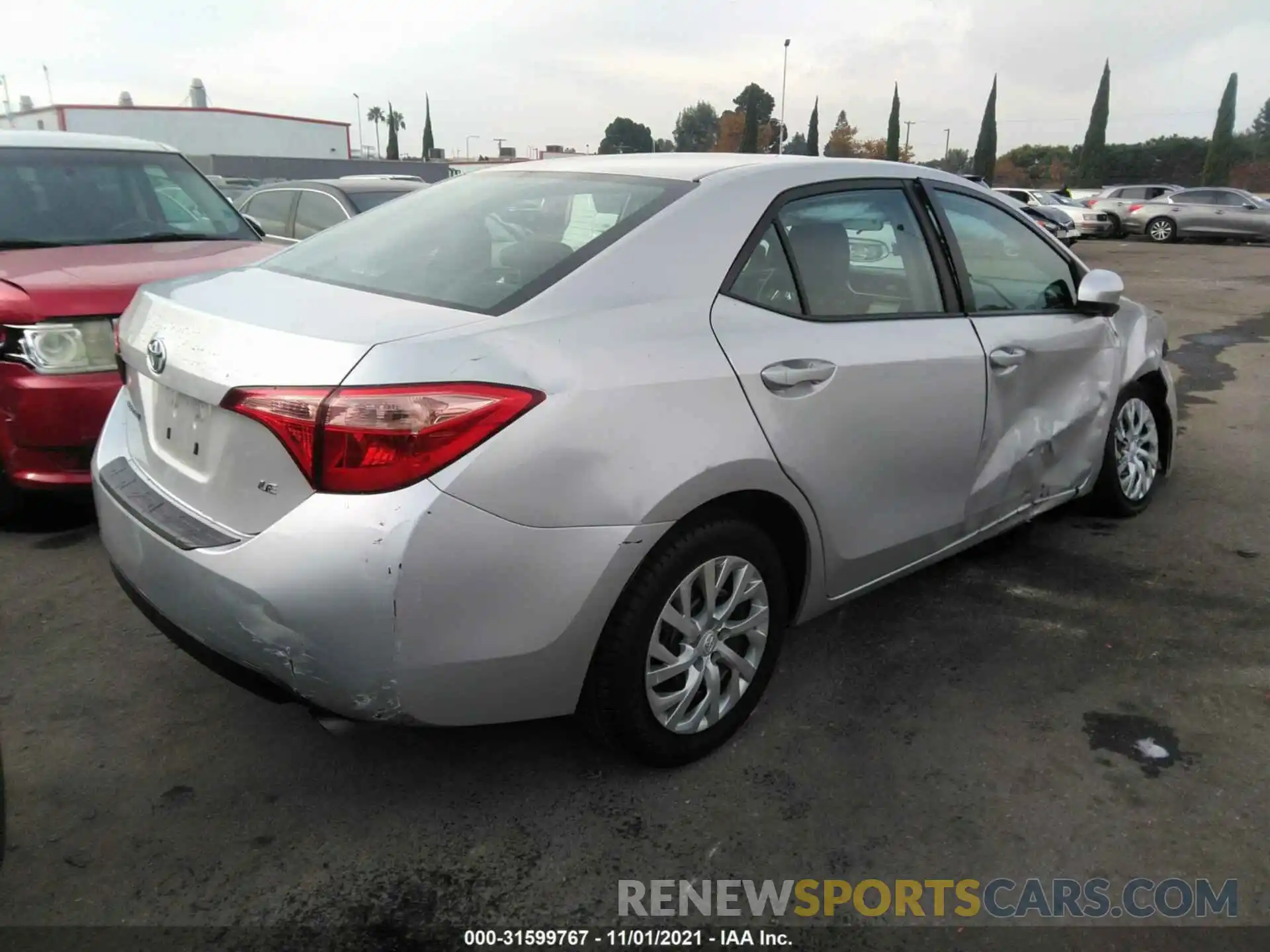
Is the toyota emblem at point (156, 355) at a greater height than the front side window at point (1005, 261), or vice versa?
the front side window at point (1005, 261)

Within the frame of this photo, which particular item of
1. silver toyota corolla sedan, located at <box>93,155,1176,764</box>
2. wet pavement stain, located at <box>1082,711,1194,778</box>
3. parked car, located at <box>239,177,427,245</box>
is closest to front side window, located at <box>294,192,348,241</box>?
parked car, located at <box>239,177,427,245</box>

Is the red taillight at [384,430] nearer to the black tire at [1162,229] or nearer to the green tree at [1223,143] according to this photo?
the black tire at [1162,229]

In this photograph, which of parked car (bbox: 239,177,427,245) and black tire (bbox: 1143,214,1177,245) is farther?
black tire (bbox: 1143,214,1177,245)

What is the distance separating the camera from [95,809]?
2469 millimetres

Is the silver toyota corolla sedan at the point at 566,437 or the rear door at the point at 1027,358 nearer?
the silver toyota corolla sedan at the point at 566,437

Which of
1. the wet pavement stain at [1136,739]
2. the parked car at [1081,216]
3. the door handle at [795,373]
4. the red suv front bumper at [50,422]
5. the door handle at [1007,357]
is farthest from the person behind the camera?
the parked car at [1081,216]

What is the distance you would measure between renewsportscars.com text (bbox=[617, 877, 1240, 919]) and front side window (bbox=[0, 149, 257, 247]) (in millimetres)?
4098

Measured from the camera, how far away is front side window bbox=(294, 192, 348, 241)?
7453 mm

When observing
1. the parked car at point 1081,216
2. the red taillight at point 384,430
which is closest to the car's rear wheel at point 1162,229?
the parked car at point 1081,216

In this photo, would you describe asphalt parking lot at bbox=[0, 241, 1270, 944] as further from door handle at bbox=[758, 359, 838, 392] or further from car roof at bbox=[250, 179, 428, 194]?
car roof at bbox=[250, 179, 428, 194]

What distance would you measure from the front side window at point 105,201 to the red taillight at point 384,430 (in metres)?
3.34

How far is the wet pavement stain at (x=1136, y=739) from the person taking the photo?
273 cm

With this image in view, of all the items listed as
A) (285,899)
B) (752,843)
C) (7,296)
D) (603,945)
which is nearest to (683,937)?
(603,945)

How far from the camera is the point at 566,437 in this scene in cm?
213
